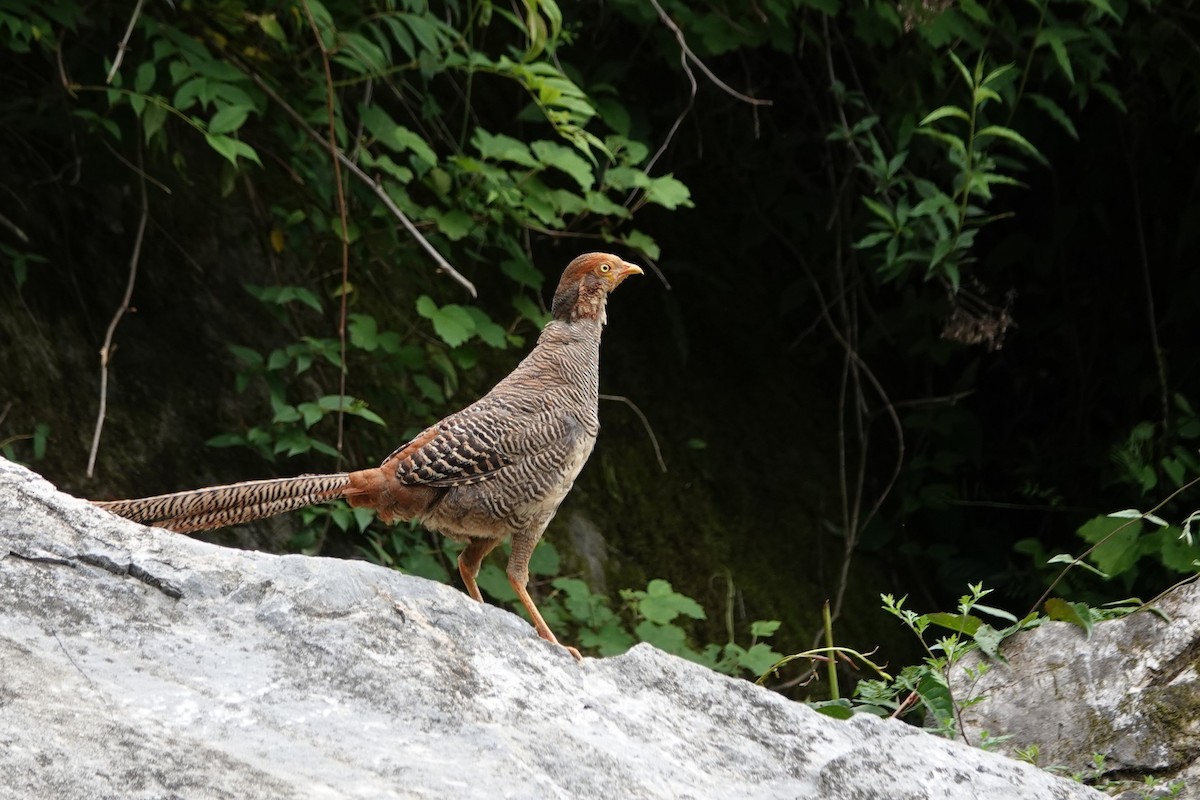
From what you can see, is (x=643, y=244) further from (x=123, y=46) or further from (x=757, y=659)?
(x=123, y=46)

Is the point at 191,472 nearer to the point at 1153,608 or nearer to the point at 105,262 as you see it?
the point at 105,262

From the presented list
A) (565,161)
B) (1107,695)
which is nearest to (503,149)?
(565,161)

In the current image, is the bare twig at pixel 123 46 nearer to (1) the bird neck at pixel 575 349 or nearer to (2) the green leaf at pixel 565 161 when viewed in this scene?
(2) the green leaf at pixel 565 161

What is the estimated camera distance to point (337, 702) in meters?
2.36

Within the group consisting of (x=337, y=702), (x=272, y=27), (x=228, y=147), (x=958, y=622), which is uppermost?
(x=272, y=27)

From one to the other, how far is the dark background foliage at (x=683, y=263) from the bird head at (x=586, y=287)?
68 centimetres

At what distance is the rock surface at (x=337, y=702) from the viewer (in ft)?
6.85

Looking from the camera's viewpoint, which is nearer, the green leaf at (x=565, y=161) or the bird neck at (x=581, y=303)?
the bird neck at (x=581, y=303)

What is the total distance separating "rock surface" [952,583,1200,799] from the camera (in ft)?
10.3

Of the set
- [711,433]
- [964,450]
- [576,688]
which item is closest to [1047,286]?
[964,450]

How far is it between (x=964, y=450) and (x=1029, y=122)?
1689 mm

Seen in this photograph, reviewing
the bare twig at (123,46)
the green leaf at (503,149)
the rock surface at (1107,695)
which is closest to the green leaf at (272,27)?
the bare twig at (123,46)

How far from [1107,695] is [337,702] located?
→ 1.94m

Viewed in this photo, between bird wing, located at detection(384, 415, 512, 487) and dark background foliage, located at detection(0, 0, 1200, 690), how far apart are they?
3.60 feet
